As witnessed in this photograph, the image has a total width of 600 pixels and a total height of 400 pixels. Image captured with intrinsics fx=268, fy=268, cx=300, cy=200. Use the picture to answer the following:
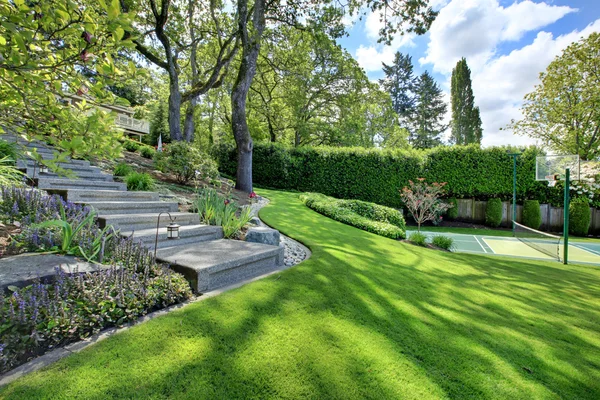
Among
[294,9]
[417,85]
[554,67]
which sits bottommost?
[294,9]

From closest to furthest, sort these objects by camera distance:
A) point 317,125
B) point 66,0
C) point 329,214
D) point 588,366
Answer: point 66,0, point 588,366, point 329,214, point 317,125

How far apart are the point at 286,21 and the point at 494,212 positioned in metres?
13.2

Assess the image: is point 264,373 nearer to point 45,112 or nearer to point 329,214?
point 45,112

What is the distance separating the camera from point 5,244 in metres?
2.65

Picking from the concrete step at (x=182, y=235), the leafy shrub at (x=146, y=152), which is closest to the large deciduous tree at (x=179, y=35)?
the leafy shrub at (x=146, y=152)

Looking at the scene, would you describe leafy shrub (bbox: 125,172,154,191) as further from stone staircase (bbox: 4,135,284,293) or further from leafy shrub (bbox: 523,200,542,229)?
leafy shrub (bbox: 523,200,542,229)

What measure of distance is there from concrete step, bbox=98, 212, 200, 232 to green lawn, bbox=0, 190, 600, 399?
2.12 meters

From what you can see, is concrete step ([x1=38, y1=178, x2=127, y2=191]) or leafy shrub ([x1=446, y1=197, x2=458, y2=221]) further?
leafy shrub ([x1=446, y1=197, x2=458, y2=221])

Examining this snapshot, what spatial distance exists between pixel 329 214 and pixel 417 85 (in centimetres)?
3655

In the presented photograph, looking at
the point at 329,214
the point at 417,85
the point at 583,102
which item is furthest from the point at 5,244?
the point at 417,85

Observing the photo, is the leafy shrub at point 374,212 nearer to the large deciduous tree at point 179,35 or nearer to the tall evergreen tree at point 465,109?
the large deciduous tree at point 179,35

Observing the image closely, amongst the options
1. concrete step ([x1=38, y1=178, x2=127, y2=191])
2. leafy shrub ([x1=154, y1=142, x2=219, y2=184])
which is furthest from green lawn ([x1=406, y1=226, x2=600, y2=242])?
concrete step ([x1=38, y1=178, x2=127, y2=191])

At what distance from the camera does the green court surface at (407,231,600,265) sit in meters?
7.94

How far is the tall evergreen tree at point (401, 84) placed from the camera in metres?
37.4
